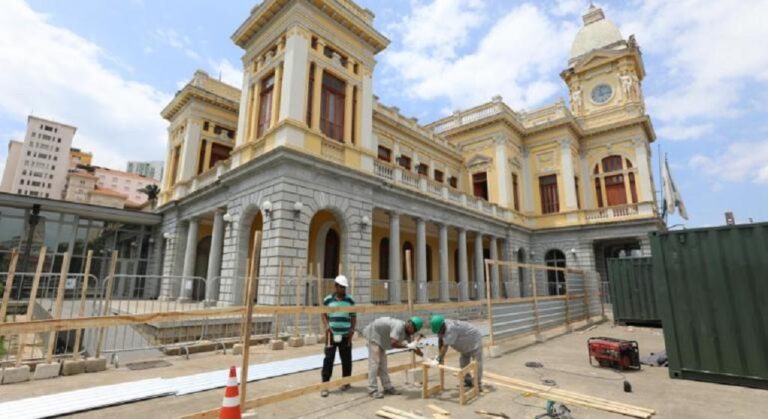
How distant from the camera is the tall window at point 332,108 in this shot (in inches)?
575

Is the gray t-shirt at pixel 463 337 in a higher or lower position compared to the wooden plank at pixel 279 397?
higher

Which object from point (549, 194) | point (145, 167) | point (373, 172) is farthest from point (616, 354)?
point (145, 167)

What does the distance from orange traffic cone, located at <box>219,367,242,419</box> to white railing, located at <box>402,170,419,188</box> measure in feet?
45.9

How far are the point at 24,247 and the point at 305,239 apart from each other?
48.0 feet

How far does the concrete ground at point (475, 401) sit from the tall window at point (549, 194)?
2041 centimetres

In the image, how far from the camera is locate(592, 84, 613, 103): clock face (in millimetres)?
28567

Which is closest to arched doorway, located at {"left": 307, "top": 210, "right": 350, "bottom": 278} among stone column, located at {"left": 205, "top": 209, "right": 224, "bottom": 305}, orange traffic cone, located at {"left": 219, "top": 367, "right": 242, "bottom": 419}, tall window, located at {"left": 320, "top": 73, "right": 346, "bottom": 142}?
tall window, located at {"left": 320, "top": 73, "right": 346, "bottom": 142}

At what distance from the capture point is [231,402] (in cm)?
350

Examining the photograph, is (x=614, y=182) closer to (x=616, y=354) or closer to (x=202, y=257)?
(x=616, y=354)

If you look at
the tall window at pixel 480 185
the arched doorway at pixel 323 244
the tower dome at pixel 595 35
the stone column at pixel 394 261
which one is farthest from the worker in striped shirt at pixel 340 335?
the tower dome at pixel 595 35

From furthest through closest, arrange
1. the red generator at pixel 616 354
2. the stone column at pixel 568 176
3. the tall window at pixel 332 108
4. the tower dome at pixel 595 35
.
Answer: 1. the tower dome at pixel 595 35
2. the stone column at pixel 568 176
3. the tall window at pixel 332 108
4. the red generator at pixel 616 354

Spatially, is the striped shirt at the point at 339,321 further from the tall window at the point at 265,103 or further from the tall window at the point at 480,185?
the tall window at the point at 480,185

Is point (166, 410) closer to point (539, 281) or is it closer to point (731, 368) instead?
point (731, 368)

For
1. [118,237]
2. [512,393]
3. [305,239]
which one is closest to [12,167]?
[118,237]
